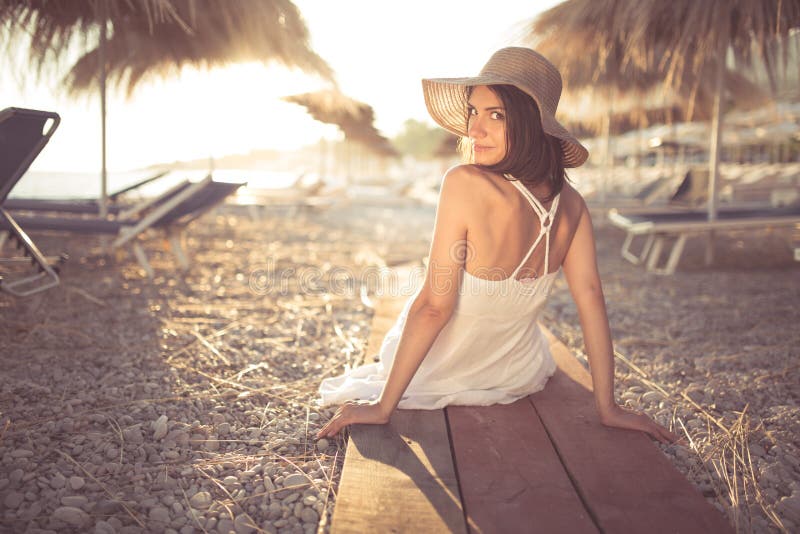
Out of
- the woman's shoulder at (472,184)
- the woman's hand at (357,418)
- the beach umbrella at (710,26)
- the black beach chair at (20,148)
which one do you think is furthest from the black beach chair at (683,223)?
the black beach chair at (20,148)

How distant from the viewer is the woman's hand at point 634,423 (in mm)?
1563

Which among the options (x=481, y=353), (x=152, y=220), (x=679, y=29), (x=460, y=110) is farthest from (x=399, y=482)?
(x=679, y=29)

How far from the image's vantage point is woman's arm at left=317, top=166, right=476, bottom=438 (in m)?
1.51

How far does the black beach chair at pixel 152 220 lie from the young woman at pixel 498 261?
262cm

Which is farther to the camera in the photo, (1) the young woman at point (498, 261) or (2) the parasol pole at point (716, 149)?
(2) the parasol pole at point (716, 149)

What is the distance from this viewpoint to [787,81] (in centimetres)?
440

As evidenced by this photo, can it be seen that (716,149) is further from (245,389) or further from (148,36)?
(148,36)

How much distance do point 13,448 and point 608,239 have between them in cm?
716

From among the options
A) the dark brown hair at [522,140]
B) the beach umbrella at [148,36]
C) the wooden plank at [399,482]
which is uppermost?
the beach umbrella at [148,36]

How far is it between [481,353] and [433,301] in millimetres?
346

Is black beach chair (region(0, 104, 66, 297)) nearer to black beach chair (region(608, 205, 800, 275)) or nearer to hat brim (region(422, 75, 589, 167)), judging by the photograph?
hat brim (region(422, 75, 589, 167))

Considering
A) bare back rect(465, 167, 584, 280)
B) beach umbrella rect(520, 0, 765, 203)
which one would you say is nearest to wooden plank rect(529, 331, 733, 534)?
bare back rect(465, 167, 584, 280)

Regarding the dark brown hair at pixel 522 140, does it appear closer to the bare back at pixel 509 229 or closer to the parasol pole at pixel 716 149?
the bare back at pixel 509 229

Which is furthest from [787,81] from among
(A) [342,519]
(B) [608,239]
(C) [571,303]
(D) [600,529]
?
(A) [342,519]
